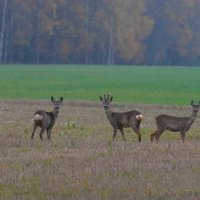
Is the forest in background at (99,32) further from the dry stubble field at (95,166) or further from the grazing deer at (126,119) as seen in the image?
the dry stubble field at (95,166)

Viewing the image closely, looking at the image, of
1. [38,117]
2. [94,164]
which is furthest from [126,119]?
[94,164]

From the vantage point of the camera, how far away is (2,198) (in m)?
11.9

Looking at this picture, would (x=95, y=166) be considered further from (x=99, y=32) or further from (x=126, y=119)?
(x=99, y=32)

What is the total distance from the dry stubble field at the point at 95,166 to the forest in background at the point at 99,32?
8437 centimetres

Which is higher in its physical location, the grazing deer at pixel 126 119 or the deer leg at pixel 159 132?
the grazing deer at pixel 126 119

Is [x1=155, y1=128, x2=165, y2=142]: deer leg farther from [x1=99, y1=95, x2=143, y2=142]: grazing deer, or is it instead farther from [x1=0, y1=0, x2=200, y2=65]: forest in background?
[x1=0, y1=0, x2=200, y2=65]: forest in background

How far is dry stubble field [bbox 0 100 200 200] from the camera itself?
12.3 metres

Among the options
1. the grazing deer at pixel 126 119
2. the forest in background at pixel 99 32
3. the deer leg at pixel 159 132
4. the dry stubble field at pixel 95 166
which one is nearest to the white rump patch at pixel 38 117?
the dry stubble field at pixel 95 166

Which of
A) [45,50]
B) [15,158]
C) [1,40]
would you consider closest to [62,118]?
[15,158]

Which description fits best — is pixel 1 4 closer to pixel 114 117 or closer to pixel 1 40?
pixel 1 40

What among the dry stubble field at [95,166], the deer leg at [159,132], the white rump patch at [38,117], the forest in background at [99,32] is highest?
the forest in background at [99,32]

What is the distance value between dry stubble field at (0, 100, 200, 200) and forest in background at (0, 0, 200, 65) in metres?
84.4

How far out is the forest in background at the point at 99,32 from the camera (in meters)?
106

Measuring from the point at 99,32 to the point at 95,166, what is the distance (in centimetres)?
9889
